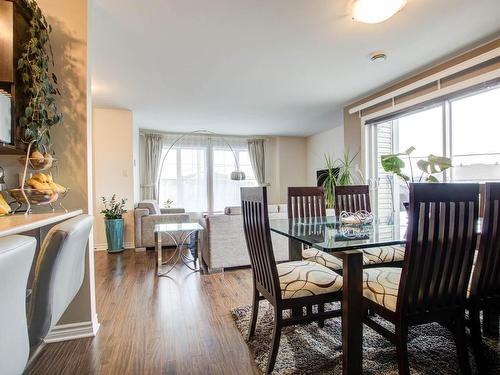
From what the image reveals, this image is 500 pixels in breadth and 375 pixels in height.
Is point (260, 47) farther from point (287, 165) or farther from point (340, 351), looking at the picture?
point (287, 165)

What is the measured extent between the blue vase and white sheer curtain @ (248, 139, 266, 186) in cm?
350

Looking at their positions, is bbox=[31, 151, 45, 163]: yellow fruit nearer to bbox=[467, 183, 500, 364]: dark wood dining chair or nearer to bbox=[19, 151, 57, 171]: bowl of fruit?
bbox=[19, 151, 57, 171]: bowl of fruit

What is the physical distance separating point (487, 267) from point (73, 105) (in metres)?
2.63

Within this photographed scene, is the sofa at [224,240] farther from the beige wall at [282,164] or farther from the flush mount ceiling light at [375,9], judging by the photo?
the beige wall at [282,164]

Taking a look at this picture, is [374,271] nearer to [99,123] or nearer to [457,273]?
[457,273]

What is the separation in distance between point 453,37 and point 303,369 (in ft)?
9.55

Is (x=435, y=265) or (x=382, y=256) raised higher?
(x=435, y=265)

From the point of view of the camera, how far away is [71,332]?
1.84 meters

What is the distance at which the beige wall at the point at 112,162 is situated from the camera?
4457 millimetres

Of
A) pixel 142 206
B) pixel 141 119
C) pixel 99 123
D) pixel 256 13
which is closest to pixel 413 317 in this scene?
pixel 256 13

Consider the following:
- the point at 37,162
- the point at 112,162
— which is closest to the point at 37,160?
the point at 37,162

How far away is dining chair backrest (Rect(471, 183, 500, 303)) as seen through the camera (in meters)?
1.34

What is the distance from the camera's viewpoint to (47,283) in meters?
1.00

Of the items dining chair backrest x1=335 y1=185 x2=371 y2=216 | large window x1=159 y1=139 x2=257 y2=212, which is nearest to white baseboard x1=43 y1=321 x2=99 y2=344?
dining chair backrest x1=335 y1=185 x2=371 y2=216
